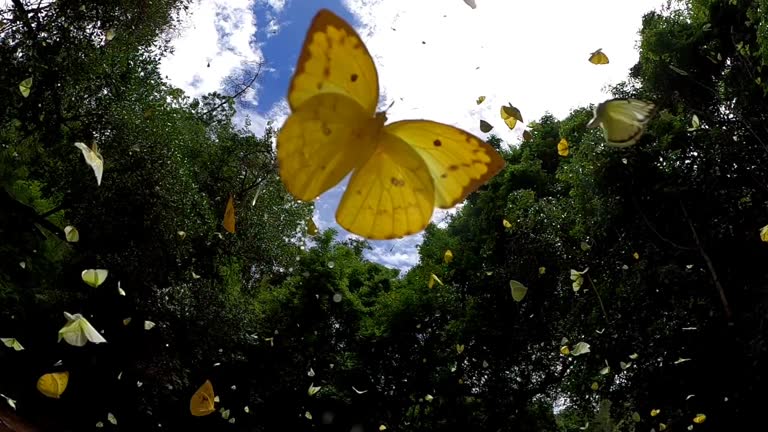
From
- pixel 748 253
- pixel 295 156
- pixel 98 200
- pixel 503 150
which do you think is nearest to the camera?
pixel 295 156

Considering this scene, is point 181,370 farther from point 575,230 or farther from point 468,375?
point 575,230

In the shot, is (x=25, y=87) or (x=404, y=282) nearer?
(x=25, y=87)

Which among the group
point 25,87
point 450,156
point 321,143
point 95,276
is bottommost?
point 95,276

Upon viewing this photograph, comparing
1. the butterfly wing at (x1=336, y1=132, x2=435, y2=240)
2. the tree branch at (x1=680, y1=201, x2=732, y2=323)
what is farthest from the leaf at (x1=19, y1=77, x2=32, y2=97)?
the tree branch at (x1=680, y1=201, x2=732, y2=323)

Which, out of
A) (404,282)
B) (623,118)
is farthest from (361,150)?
(404,282)

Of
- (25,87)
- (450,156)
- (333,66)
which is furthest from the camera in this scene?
(25,87)

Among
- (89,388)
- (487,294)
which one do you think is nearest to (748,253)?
(487,294)

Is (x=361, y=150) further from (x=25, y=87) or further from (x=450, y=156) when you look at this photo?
(x=25, y=87)
